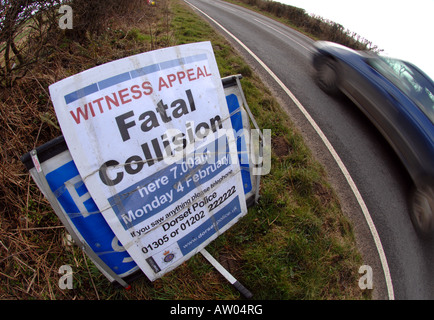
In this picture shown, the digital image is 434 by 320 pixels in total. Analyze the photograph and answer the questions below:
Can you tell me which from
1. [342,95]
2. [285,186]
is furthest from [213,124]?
[342,95]

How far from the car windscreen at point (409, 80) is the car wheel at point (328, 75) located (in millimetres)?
872

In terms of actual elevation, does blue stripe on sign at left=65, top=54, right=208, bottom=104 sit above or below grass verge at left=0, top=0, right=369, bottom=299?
above

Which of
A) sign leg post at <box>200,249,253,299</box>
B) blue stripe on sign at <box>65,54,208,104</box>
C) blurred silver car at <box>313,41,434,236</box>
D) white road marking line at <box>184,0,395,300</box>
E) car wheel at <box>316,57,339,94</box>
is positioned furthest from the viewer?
car wheel at <box>316,57,339,94</box>

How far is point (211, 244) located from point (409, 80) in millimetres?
5267

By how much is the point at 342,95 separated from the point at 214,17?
8.96 meters

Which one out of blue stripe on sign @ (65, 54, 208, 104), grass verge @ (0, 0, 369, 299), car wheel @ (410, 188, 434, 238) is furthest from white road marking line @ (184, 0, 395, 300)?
blue stripe on sign @ (65, 54, 208, 104)

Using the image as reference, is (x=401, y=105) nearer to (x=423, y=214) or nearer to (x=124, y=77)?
(x=423, y=214)

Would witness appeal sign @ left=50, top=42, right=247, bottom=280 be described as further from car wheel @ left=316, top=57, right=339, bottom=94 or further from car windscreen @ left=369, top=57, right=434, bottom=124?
car wheel @ left=316, top=57, right=339, bottom=94

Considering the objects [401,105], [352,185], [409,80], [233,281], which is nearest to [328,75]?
[409,80]

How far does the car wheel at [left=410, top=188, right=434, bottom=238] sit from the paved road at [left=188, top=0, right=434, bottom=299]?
0.43 ft

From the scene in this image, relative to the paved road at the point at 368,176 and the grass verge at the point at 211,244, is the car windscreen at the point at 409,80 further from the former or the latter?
the grass verge at the point at 211,244

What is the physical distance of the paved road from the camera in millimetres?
3725

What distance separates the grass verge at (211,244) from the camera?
2855 millimetres

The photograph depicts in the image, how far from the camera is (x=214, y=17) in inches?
488
